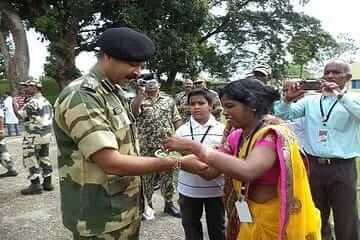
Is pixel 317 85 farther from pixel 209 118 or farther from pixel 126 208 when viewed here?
pixel 126 208

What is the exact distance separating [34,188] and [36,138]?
2.46 ft

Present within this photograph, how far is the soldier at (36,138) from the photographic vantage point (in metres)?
6.19

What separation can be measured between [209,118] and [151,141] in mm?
1732

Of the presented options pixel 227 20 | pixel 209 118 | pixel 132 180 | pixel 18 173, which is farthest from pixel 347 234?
pixel 227 20

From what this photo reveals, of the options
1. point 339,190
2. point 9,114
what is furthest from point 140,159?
point 9,114

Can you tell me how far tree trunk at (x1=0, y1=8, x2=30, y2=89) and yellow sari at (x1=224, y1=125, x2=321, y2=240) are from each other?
15.2 metres

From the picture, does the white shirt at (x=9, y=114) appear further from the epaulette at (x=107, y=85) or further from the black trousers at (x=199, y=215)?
the epaulette at (x=107, y=85)

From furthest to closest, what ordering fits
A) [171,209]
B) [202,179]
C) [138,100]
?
[171,209] → [138,100] → [202,179]

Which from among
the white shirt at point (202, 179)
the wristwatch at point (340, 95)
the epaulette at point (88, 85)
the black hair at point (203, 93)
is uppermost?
the epaulette at point (88, 85)

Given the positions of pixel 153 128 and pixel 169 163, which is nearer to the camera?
pixel 169 163

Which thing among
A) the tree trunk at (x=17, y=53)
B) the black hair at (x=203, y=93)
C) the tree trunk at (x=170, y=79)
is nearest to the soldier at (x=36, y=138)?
the black hair at (x=203, y=93)

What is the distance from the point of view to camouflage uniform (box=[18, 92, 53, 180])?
620 cm

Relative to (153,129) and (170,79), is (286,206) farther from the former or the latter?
(170,79)

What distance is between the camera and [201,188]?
3.26 metres
